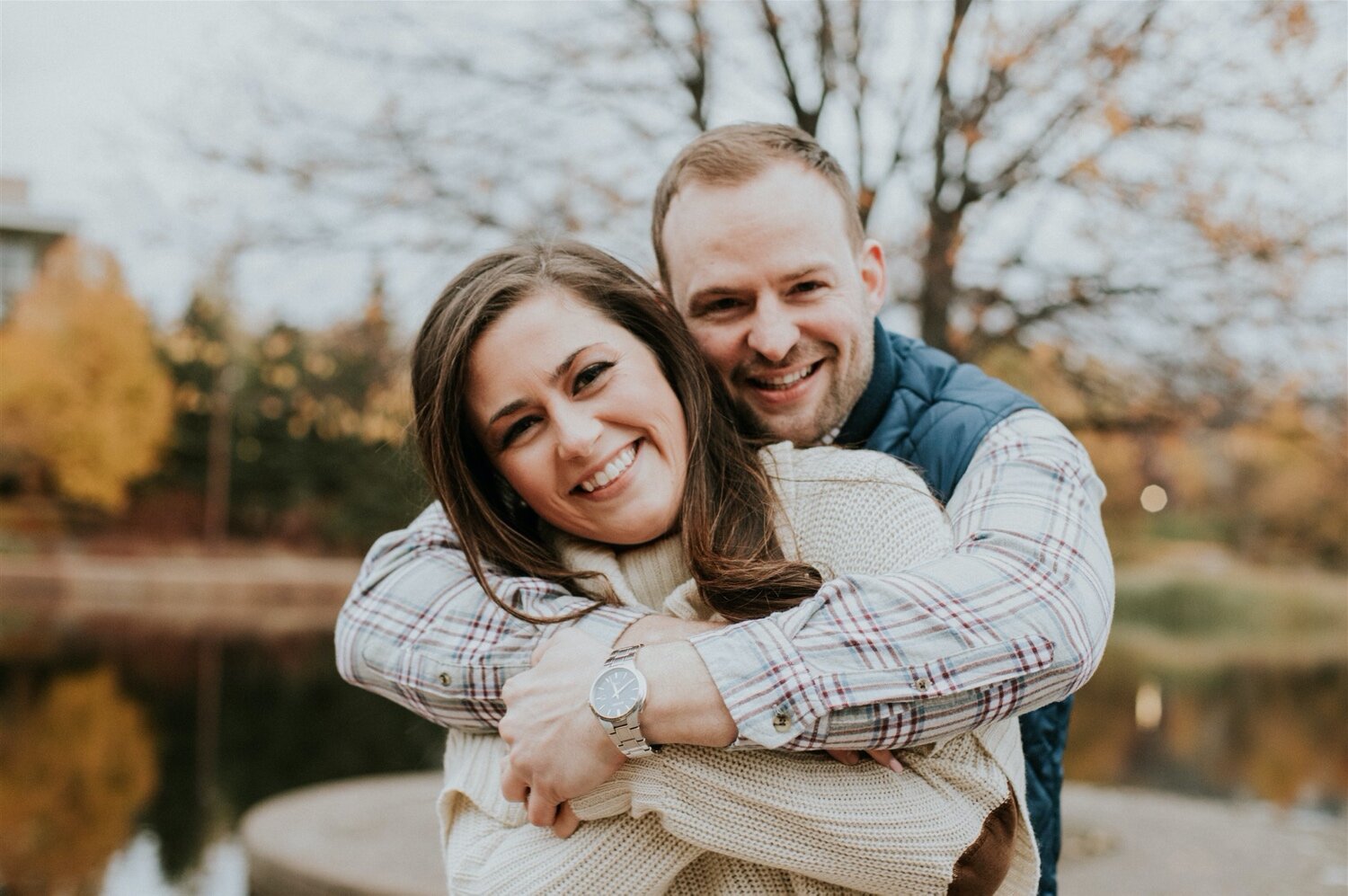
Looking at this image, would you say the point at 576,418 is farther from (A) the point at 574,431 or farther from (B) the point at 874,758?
(B) the point at 874,758

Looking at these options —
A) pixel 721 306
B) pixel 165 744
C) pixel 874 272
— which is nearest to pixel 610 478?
pixel 721 306

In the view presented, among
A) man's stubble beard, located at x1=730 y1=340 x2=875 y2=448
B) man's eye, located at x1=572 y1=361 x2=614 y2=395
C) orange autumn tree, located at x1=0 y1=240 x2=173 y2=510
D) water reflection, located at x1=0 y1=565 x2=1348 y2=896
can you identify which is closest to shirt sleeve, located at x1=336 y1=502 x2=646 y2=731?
man's eye, located at x1=572 y1=361 x2=614 y2=395

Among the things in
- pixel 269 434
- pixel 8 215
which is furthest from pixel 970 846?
pixel 8 215

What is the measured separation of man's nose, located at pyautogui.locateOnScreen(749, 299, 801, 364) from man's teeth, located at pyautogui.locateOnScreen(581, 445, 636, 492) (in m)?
0.47

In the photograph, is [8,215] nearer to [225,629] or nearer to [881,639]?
[225,629]

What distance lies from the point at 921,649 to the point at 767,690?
0.76 ft

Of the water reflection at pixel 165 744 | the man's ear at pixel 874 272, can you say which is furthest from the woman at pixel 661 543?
the water reflection at pixel 165 744

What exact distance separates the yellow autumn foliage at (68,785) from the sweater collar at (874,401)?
309 inches

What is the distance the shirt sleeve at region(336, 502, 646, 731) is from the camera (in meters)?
2.00

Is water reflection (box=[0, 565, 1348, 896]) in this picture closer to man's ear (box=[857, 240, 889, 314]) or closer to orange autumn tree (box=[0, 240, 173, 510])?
man's ear (box=[857, 240, 889, 314])

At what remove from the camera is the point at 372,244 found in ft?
24.2

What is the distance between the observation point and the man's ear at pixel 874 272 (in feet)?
8.99

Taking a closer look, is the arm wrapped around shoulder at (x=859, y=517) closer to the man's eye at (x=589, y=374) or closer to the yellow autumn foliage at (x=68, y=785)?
the man's eye at (x=589, y=374)

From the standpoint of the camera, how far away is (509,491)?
2.34 meters
